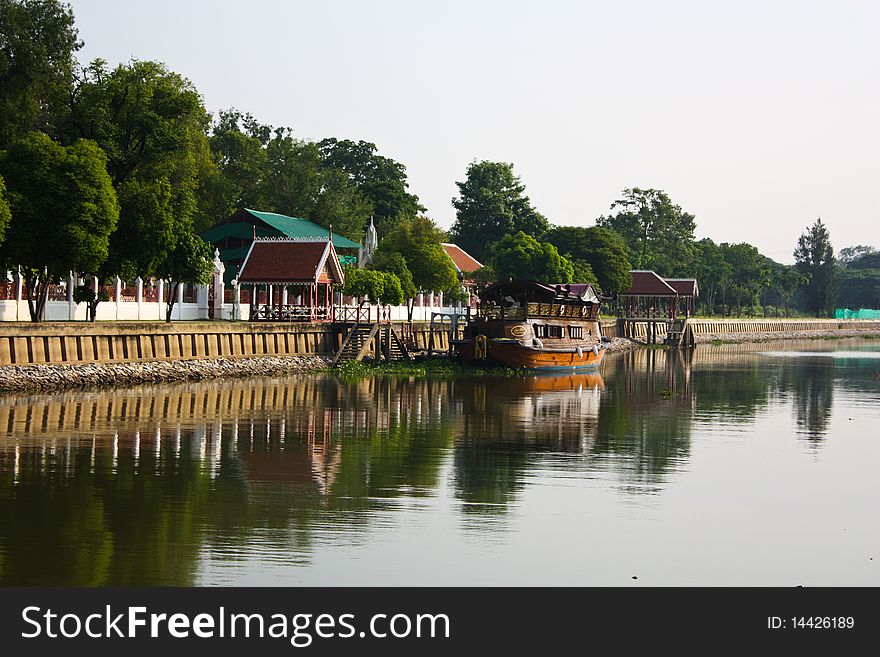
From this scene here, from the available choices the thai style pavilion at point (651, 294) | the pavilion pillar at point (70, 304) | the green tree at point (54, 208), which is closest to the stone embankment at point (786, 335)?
the thai style pavilion at point (651, 294)

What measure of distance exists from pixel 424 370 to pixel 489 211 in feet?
281

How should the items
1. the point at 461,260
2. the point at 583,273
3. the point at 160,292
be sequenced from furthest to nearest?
the point at 461,260 → the point at 583,273 → the point at 160,292

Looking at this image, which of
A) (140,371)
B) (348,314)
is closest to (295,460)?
(140,371)

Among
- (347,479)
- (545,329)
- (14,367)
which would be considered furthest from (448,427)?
(545,329)

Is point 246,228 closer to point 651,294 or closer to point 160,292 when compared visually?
point 160,292

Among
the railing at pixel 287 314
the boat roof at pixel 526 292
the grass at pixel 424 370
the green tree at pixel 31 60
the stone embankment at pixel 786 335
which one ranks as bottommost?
the grass at pixel 424 370

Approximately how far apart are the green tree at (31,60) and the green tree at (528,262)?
5036cm

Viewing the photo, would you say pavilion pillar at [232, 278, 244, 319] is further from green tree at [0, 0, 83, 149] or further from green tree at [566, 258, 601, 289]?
green tree at [566, 258, 601, 289]

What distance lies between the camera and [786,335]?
165m

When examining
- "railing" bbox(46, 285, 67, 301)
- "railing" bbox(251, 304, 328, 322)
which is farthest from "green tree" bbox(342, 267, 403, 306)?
"railing" bbox(46, 285, 67, 301)

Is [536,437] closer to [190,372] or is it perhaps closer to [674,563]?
[674,563]

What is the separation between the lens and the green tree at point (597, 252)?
131 meters

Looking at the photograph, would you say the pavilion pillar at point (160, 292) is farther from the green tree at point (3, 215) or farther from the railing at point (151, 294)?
the green tree at point (3, 215)

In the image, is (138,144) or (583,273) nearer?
(138,144)
